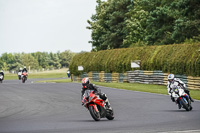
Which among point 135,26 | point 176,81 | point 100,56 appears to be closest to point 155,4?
point 135,26

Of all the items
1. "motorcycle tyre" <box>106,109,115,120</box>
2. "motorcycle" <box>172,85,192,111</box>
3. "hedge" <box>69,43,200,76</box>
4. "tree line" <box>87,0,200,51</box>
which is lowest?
"motorcycle tyre" <box>106,109,115,120</box>

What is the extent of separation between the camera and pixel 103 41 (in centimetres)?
7650

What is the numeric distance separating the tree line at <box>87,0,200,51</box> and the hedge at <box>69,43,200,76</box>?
4.98m

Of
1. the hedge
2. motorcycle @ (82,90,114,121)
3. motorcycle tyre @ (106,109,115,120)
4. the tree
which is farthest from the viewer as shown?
the tree

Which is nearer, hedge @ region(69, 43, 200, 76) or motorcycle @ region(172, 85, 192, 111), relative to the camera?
motorcycle @ region(172, 85, 192, 111)

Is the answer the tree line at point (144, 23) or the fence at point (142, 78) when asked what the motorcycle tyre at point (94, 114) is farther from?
the tree line at point (144, 23)

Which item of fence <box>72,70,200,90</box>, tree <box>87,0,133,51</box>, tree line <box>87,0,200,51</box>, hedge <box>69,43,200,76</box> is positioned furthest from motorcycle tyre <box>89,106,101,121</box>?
tree <box>87,0,133,51</box>

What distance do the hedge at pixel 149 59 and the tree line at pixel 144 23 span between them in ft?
16.4

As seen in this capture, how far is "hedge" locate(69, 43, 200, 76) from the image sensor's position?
101ft

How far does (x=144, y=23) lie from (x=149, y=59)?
27.7 metres

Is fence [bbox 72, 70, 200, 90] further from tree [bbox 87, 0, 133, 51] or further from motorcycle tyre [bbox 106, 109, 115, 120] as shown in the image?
tree [bbox 87, 0, 133, 51]

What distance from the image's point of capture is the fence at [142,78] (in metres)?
30.2

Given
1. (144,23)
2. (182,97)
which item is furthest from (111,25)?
(182,97)

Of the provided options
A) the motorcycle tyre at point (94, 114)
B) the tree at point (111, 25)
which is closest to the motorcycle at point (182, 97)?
the motorcycle tyre at point (94, 114)
